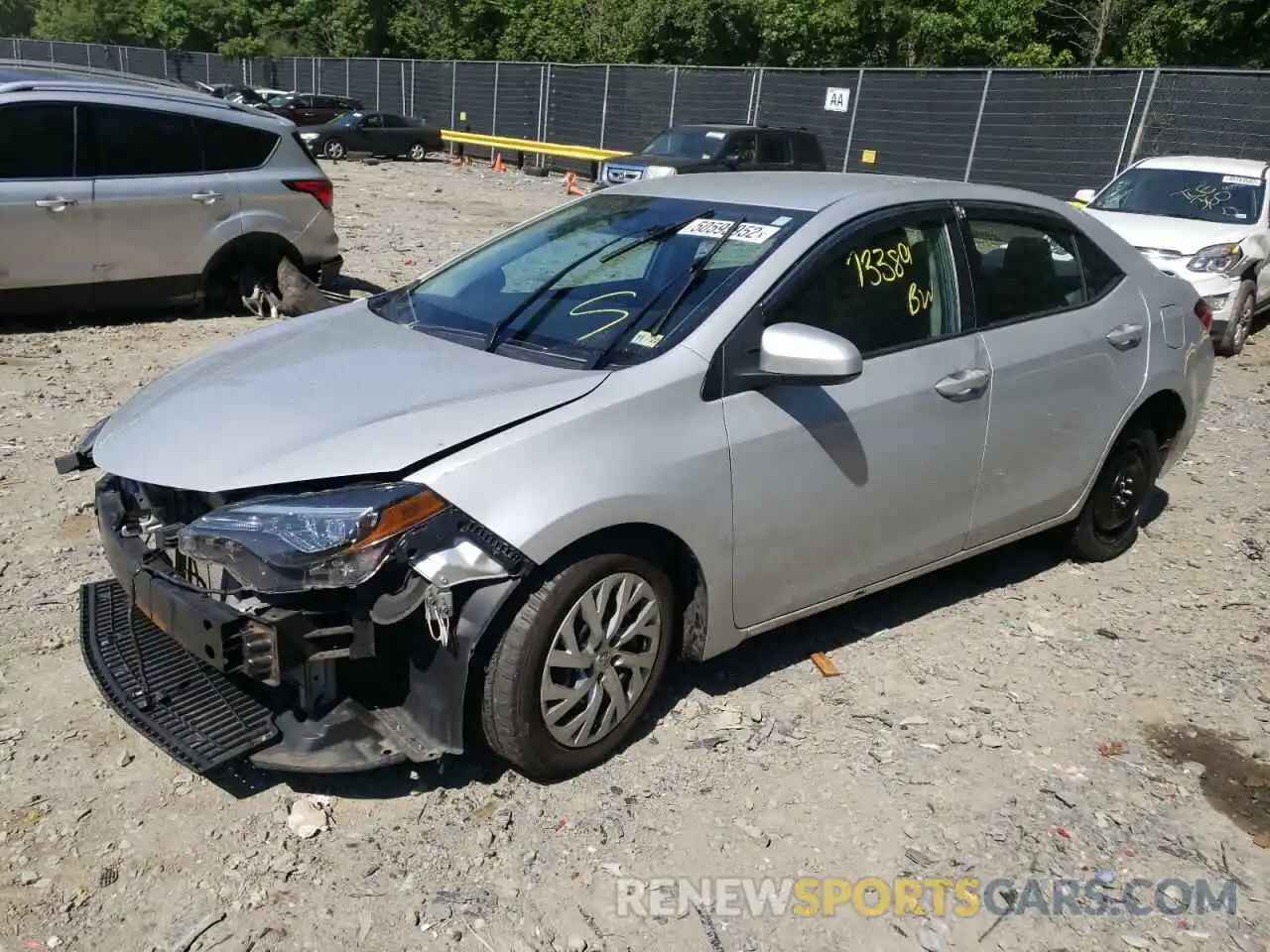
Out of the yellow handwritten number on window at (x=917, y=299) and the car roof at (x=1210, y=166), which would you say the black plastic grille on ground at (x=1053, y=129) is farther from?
the yellow handwritten number on window at (x=917, y=299)

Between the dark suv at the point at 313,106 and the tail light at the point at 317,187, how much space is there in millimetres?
23497

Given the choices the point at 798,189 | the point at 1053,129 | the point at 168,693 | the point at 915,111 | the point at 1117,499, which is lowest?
the point at 168,693

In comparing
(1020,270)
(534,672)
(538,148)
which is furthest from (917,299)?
(538,148)

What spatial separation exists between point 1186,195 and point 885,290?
868 cm

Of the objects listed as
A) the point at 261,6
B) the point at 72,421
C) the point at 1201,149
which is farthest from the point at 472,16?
the point at 72,421

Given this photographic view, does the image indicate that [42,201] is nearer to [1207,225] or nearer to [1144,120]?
[1207,225]

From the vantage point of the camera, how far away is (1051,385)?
14.1ft

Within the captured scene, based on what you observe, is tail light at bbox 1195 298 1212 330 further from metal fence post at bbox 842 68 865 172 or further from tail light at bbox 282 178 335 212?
metal fence post at bbox 842 68 865 172

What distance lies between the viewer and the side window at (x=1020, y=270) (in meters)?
4.10

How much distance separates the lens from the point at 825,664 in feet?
13.3

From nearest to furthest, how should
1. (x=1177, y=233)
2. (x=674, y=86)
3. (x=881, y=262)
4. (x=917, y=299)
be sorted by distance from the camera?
1. (x=881, y=262)
2. (x=917, y=299)
3. (x=1177, y=233)
4. (x=674, y=86)

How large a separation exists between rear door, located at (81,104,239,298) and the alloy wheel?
20.7 ft

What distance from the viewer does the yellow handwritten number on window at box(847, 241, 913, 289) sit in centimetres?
371

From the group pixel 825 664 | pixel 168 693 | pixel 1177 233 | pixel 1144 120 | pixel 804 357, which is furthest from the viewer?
pixel 1144 120
